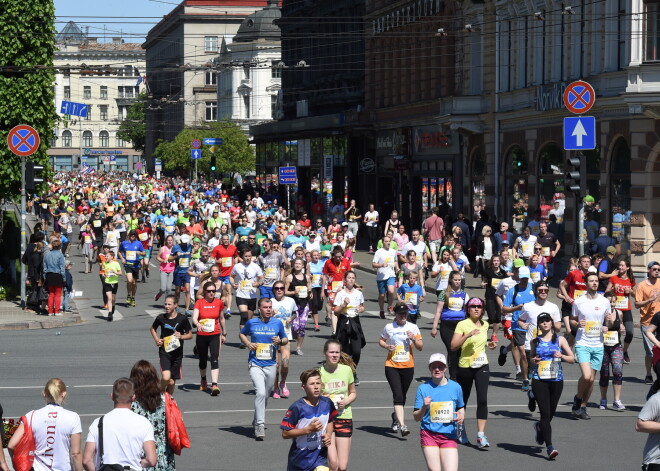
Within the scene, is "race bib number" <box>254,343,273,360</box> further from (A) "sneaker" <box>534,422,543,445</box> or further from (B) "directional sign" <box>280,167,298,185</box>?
(B) "directional sign" <box>280,167,298,185</box>

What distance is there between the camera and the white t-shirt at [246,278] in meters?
23.7

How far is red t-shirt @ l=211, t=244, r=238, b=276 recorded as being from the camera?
27.5 m

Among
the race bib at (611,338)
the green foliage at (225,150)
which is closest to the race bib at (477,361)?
the race bib at (611,338)

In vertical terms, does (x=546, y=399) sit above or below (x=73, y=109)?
below

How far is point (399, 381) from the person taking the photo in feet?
50.8

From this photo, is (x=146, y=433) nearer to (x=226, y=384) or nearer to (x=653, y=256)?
(x=226, y=384)

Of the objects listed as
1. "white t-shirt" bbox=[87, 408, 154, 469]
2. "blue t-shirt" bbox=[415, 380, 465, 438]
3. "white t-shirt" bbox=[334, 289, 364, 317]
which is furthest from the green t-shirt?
"white t-shirt" bbox=[334, 289, 364, 317]

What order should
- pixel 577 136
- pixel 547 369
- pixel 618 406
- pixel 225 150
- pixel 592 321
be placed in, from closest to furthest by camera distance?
pixel 547 369, pixel 592 321, pixel 618 406, pixel 577 136, pixel 225 150

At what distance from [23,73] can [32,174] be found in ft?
9.63

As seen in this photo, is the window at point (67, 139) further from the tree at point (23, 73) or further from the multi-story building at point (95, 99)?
the tree at point (23, 73)

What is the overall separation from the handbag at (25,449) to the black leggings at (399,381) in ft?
18.9

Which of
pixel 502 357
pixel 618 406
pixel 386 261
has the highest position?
pixel 386 261

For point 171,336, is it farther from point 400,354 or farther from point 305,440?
point 305,440

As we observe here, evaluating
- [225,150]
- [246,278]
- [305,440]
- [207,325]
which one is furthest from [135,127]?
[305,440]
